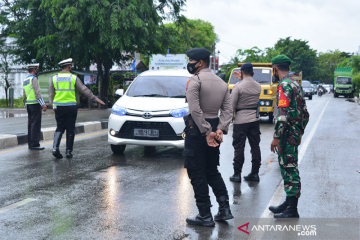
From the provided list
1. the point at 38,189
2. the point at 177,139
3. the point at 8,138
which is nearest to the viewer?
the point at 38,189

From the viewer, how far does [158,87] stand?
860cm

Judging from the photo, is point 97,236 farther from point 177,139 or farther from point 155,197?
point 177,139

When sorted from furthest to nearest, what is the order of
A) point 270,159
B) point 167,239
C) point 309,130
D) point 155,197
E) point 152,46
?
point 152,46
point 309,130
point 270,159
point 155,197
point 167,239

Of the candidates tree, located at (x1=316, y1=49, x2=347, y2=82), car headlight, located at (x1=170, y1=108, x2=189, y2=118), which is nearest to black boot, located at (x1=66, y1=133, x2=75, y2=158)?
car headlight, located at (x1=170, y1=108, x2=189, y2=118)

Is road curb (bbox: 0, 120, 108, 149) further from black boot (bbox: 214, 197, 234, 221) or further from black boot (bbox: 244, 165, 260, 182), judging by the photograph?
black boot (bbox: 214, 197, 234, 221)

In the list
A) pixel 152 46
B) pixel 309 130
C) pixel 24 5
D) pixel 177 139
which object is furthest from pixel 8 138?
pixel 24 5

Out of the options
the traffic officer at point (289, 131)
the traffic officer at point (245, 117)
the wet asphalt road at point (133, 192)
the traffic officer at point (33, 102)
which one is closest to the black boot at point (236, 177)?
the traffic officer at point (245, 117)

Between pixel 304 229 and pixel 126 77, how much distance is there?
2351cm

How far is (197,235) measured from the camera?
3.90 m

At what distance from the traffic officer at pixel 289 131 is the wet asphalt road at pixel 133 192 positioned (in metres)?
0.33

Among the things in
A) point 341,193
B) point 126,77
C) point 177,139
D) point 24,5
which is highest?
point 24,5

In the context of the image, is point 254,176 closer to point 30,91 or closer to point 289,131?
point 289,131

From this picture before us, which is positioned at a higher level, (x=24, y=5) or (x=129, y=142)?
(x=24, y=5)

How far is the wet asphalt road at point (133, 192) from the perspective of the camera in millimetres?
4039
